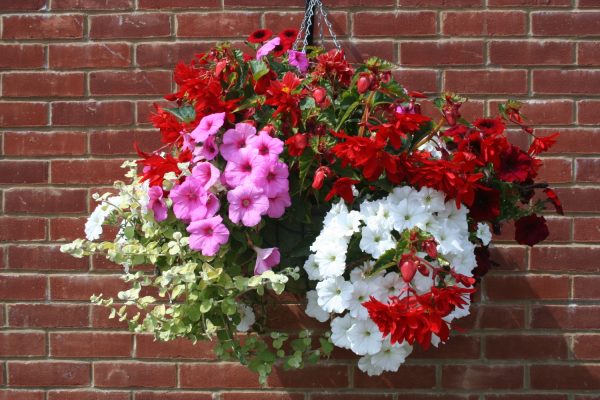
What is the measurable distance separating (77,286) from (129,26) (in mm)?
714

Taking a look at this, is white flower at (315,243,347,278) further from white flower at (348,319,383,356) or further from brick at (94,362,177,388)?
brick at (94,362,177,388)

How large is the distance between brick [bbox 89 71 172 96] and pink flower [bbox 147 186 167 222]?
57cm

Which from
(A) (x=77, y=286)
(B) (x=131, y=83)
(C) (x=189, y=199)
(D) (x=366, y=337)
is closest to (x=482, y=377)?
(D) (x=366, y=337)

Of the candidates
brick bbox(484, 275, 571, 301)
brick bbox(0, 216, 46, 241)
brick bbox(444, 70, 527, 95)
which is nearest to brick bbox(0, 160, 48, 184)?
brick bbox(0, 216, 46, 241)

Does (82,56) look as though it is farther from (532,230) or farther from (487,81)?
(532,230)

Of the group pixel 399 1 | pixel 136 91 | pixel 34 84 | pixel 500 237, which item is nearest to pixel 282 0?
pixel 399 1

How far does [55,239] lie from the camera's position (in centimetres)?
210

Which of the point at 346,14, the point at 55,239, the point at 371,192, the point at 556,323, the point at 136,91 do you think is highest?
the point at 346,14

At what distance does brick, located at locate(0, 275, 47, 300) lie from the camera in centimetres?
210

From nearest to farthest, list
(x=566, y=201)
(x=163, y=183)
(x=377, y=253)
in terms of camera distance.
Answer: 1. (x=377, y=253)
2. (x=163, y=183)
3. (x=566, y=201)

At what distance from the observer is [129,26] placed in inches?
81.7

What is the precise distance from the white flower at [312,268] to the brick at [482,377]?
0.72m

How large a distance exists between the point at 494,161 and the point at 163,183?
66 centimetres

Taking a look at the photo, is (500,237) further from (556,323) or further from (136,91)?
(136,91)
